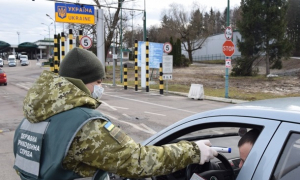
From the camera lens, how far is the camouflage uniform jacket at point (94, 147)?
4.90ft

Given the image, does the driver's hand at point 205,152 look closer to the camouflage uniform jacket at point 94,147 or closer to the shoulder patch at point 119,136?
the camouflage uniform jacket at point 94,147

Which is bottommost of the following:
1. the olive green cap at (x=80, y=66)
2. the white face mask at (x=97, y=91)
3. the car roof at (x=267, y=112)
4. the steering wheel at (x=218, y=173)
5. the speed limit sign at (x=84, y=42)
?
the steering wheel at (x=218, y=173)

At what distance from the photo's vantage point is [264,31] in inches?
1152

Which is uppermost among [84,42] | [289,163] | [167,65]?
[84,42]

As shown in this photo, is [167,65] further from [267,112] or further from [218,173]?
[267,112]

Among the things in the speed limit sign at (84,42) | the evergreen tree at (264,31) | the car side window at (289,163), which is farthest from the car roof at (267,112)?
the evergreen tree at (264,31)

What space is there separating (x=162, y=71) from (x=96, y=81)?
14551 mm

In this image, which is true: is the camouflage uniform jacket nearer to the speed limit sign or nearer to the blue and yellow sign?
the speed limit sign

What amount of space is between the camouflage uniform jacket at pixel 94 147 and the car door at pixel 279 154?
1.17ft

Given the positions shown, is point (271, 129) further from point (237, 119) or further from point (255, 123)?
point (237, 119)

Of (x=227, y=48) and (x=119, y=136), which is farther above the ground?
(x=227, y=48)

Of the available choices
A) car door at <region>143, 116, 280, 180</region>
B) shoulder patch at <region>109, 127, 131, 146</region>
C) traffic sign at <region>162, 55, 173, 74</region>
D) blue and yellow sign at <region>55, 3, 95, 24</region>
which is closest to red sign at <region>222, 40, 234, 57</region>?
traffic sign at <region>162, 55, 173, 74</region>

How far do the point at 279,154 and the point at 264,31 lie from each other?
30.3 meters

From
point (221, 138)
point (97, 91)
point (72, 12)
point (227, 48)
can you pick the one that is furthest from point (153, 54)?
point (97, 91)
